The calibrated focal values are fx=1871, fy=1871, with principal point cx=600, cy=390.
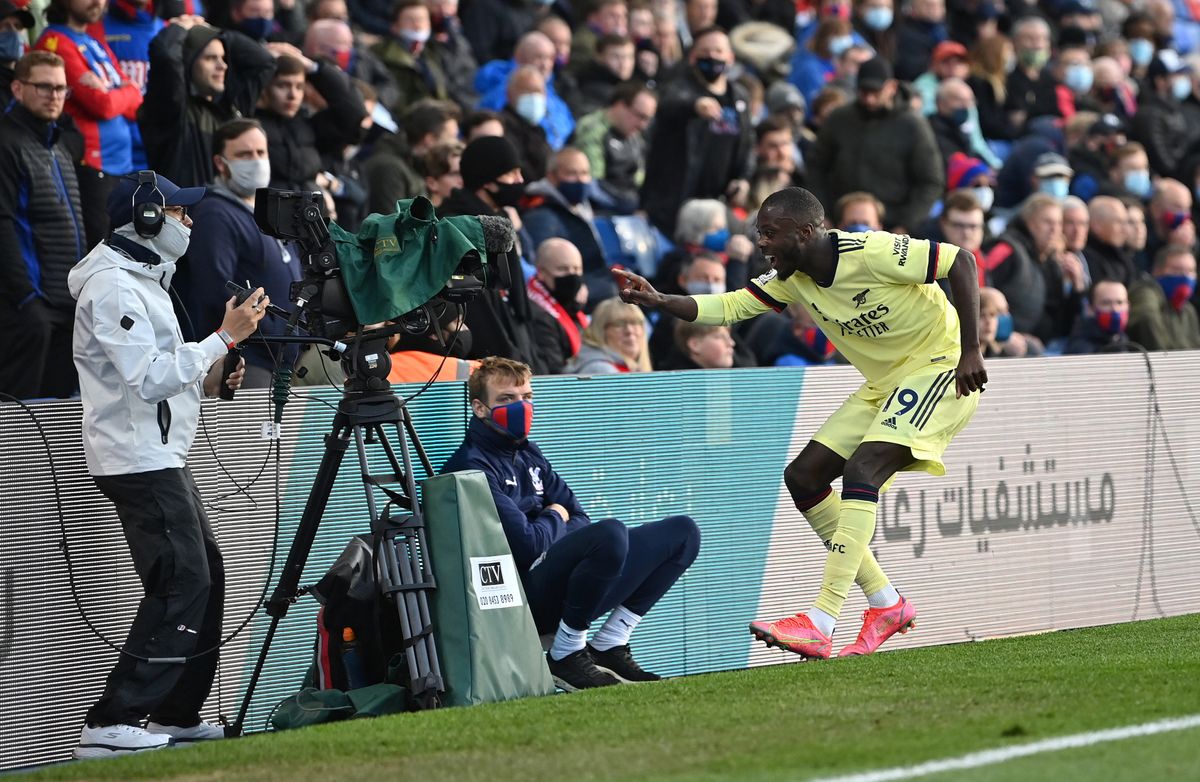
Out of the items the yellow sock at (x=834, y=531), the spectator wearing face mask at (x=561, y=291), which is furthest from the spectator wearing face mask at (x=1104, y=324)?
the yellow sock at (x=834, y=531)

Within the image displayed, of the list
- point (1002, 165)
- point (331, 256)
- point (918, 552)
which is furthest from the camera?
point (1002, 165)

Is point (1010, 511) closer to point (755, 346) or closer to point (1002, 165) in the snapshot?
point (755, 346)

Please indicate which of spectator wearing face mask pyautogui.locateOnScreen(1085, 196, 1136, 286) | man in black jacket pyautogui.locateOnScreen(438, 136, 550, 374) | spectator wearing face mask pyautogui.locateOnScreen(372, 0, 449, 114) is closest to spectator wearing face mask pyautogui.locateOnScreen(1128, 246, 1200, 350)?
spectator wearing face mask pyautogui.locateOnScreen(1085, 196, 1136, 286)

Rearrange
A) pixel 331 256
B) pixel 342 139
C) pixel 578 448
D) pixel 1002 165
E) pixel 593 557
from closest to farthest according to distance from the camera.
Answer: pixel 331 256, pixel 593 557, pixel 578 448, pixel 342 139, pixel 1002 165

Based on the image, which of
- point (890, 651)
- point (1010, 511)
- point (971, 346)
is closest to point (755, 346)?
point (1010, 511)

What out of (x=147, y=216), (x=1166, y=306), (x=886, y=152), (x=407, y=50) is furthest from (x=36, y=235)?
(x=1166, y=306)

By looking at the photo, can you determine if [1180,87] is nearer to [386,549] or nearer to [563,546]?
[563,546]

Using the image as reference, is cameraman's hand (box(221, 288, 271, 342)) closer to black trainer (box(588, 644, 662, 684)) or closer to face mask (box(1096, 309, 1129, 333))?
black trainer (box(588, 644, 662, 684))

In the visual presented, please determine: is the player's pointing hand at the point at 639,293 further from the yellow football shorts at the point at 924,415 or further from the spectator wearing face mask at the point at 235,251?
the spectator wearing face mask at the point at 235,251

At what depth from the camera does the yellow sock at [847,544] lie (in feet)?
27.8

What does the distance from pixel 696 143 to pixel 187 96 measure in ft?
16.3

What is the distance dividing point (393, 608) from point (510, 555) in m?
0.54

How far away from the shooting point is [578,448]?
360 inches

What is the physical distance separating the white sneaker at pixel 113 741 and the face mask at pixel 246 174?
2.97 meters
